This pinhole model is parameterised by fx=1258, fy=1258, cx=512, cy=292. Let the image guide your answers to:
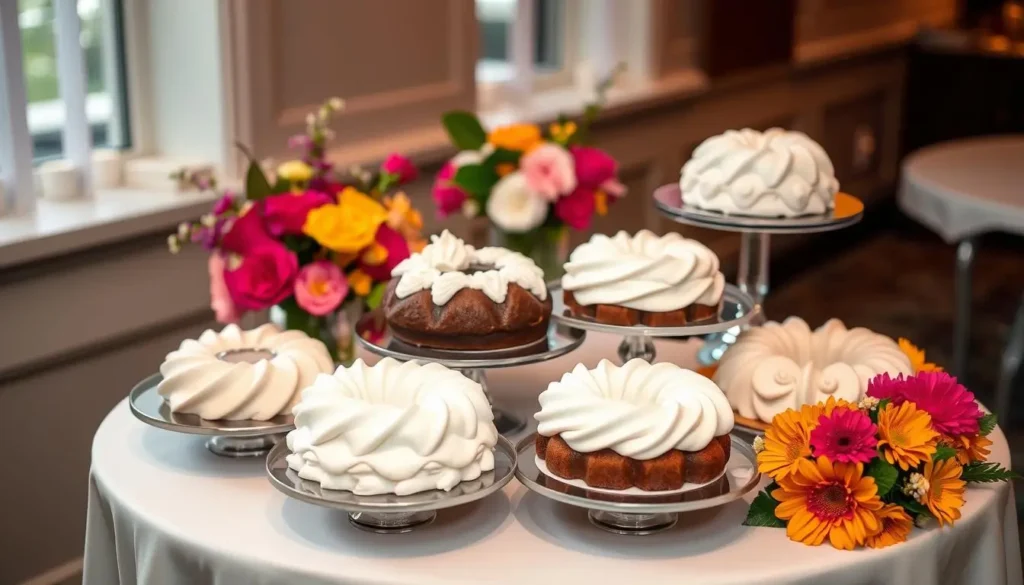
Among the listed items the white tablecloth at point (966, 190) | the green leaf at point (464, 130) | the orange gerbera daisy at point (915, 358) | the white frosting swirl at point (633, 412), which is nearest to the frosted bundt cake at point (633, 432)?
the white frosting swirl at point (633, 412)

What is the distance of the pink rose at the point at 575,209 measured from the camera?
→ 215 cm

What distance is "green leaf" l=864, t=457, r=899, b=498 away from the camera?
1.27m

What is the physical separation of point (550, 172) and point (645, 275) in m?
0.60

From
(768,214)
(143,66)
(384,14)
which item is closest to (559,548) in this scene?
(768,214)

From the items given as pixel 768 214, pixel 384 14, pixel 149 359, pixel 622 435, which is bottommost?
pixel 149 359

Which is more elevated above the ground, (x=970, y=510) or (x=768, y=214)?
(x=768, y=214)

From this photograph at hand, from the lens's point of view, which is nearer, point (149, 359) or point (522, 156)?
point (522, 156)

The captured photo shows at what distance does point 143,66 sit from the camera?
2.60 metres

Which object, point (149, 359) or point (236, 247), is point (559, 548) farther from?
point (149, 359)

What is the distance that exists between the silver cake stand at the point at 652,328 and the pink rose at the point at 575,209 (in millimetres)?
360

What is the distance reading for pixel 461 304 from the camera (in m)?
1.50

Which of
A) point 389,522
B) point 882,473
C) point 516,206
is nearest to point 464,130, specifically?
point 516,206

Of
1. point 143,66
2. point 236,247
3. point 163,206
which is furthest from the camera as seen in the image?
point 143,66

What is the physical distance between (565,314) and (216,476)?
0.48 meters
